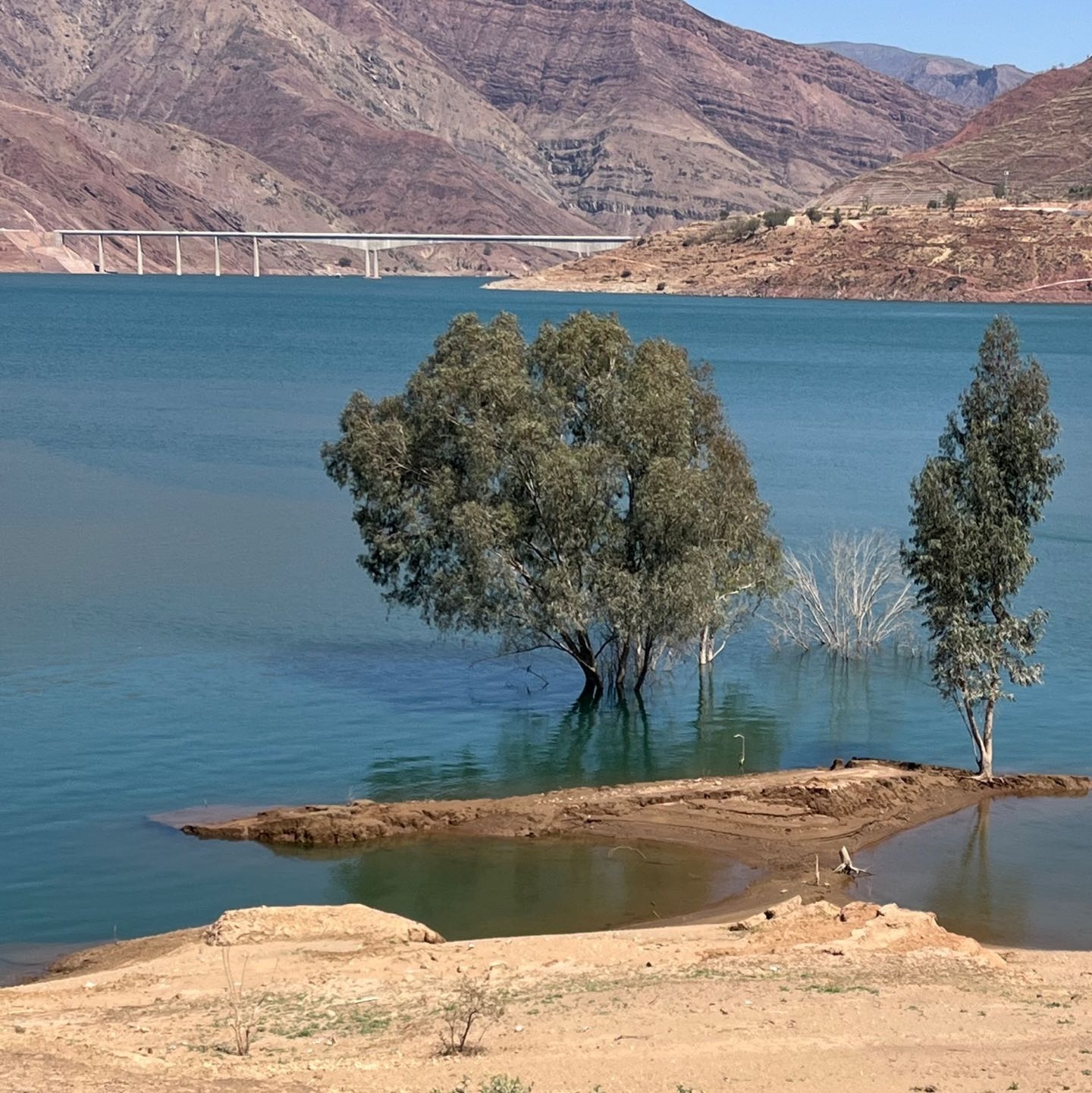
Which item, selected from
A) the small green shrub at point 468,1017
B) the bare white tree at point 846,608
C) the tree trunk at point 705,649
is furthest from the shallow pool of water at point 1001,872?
the bare white tree at point 846,608

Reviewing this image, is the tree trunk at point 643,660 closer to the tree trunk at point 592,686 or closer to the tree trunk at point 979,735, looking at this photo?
the tree trunk at point 592,686

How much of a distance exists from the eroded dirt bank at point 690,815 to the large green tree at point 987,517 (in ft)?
6.63

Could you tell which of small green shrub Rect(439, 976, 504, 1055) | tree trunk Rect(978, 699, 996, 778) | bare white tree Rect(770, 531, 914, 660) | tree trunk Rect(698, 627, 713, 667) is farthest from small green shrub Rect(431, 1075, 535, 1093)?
bare white tree Rect(770, 531, 914, 660)

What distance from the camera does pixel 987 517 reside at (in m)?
24.9

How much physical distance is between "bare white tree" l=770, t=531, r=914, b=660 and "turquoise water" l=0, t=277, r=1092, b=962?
0.74 metres

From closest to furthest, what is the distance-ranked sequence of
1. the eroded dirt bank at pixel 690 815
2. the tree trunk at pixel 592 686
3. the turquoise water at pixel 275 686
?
the eroded dirt bank at pixel 690 815, the turquoise water at pixel 275 686, the tree trunk at pixel 592 686

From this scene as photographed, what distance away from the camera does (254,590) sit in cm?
4022

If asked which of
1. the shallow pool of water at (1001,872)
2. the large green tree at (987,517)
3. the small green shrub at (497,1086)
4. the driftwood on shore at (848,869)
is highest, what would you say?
the large green tree at (987,517)

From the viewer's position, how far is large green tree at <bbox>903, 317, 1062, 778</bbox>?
2491cm

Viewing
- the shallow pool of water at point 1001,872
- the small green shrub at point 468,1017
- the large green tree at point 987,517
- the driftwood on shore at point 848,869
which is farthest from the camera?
the large green tree at point 987,517

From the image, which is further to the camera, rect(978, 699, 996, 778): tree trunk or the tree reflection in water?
the tree reflection in water

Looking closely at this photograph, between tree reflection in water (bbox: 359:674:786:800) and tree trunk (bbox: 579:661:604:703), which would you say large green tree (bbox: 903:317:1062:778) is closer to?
tree reflection in water (bbox: 359:674:786:800)

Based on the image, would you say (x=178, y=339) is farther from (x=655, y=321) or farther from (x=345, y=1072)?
(x=345, y=1072)

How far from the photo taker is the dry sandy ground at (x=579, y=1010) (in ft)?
39.1
